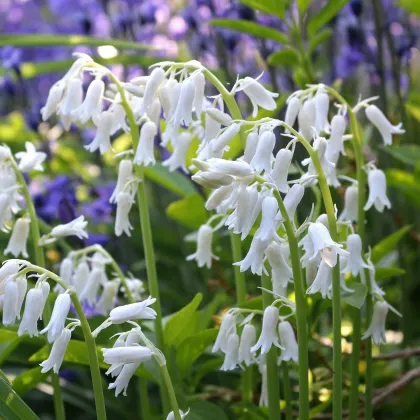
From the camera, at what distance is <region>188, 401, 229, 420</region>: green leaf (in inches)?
60.1

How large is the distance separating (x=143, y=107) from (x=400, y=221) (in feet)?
5.05

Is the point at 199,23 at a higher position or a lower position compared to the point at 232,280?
higher

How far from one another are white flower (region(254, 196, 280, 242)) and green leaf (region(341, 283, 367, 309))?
0.29m

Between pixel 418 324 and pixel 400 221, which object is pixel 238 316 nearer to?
pixel 400 221

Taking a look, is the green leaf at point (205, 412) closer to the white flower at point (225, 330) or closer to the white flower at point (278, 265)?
the white flower at point (225, 330)

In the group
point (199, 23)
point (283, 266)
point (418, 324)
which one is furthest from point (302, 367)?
point (199, 23)

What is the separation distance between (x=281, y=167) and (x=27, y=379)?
71cm

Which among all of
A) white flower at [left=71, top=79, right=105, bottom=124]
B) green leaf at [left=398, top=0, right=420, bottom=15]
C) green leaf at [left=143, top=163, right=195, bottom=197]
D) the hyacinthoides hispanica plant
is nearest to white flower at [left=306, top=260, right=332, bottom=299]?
the hyacinthoides hispanica plant

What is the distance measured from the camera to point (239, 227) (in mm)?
1215

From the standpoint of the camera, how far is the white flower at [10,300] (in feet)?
4.08

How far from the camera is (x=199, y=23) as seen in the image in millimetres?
3436

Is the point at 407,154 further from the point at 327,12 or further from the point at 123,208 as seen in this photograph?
the point at 123,208

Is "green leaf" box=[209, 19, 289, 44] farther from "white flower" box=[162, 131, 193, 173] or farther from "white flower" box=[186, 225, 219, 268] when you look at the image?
"white flower" box=[186, 225, 219, 268]

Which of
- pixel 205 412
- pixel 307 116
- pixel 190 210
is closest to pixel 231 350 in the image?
pixel 205 412
